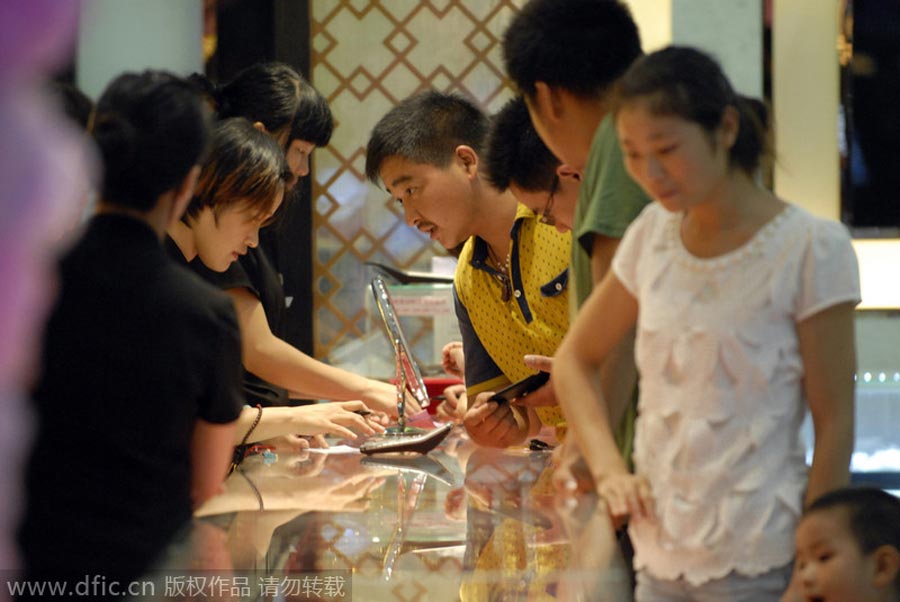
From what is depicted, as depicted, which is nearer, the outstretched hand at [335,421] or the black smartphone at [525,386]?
the black smartphone at [525,386]

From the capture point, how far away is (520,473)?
1493 millimetres

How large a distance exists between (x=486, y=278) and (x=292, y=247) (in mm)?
1552

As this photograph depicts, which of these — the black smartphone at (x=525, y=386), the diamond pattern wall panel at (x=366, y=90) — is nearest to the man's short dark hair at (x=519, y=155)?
the black smartphone at (x=525, y=386)

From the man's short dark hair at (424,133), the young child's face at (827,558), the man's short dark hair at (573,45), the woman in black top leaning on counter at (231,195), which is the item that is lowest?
the man's short dark hair at (424,133)

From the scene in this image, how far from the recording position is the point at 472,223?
1.80 m

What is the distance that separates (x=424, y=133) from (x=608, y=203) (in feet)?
3.46

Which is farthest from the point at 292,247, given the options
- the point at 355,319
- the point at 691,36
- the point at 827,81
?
the point at 827,81

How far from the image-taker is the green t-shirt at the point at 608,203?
74cm

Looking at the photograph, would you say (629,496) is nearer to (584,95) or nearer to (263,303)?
(584,95)

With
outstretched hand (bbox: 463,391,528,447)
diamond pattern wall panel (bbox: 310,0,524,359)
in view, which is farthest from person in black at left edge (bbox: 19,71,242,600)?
diamond pattern wall panel (bbox: 310,0,524,359)

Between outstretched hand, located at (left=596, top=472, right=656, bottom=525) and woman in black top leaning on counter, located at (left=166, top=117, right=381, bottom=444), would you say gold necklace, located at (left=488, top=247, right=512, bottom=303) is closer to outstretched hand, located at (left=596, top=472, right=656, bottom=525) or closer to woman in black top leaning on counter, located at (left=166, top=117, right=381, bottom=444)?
woman in black top leaning on counter, located at (left=166, top=117, right=381, bottom=444)

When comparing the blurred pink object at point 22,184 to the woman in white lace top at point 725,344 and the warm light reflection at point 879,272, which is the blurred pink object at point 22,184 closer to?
the woman in white lace top at point 725,344

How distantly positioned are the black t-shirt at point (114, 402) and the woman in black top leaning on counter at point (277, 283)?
1.03 meters

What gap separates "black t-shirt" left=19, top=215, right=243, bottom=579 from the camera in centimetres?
61
